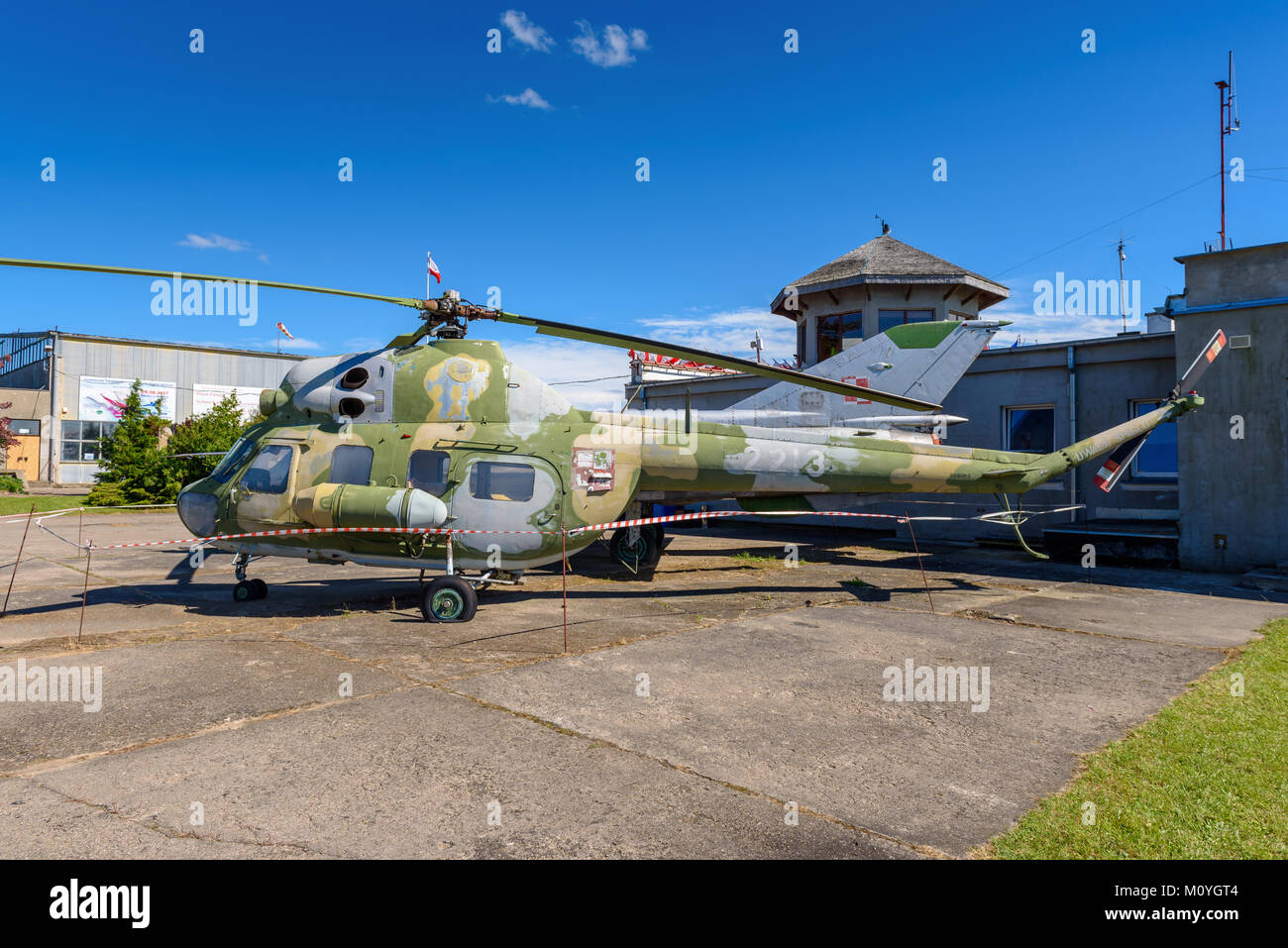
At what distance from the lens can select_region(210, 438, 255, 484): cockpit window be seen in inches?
406

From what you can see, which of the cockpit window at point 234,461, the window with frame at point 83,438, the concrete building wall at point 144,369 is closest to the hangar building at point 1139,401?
the cockpit window at point 234,461

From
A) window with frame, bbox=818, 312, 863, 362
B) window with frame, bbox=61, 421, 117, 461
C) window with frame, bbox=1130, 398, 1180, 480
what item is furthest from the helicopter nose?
window with frame, bbox=61, 421, 117, 461

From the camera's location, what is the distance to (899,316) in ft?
77.9

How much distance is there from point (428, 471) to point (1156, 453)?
55.7ft

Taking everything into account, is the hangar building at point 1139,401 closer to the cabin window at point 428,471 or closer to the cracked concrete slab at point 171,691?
the cabin window at point 428,471

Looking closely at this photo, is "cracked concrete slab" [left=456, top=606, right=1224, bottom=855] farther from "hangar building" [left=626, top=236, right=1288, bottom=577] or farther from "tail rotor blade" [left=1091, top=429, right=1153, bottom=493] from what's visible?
"hangar building" [left=626, top=236, right=1288, bottom=577]

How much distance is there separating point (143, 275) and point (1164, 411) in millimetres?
15242

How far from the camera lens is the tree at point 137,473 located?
90.4 feet

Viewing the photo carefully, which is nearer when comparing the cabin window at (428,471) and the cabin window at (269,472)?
the cabin window at (269,472)

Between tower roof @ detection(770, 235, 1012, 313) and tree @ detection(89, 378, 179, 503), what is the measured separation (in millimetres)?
24855

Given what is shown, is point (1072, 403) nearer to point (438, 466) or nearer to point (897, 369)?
point (897, 369)

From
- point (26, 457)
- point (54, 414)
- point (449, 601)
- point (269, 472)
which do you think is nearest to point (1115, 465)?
point (449, 601)

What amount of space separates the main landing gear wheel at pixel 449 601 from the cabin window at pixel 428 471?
1335mm
